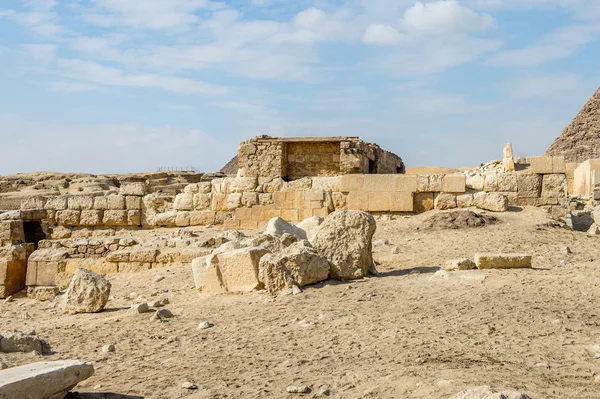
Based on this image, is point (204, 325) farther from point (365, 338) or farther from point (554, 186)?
point (554, 186)

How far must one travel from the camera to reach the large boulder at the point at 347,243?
7.10 meters

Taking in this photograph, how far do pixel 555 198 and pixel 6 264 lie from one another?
10787 millimetres

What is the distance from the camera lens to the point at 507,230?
1064 cm

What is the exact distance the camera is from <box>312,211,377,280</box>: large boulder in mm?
7098

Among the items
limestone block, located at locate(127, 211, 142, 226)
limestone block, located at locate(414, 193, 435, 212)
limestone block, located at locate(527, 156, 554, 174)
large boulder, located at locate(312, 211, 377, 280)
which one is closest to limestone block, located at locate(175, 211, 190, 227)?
limestone block, located at locate(127, 211, 142, 226)

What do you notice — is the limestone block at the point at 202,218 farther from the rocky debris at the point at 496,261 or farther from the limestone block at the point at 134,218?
the rocky debris at the point at 496,261

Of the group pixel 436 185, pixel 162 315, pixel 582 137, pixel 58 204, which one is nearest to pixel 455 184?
pixel 436 185

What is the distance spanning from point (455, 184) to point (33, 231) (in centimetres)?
995

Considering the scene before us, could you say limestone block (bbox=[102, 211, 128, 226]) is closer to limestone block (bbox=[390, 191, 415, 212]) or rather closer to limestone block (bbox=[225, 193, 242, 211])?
limestone block (bbox=[225, 193, 242, 211])

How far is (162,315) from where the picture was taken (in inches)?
251

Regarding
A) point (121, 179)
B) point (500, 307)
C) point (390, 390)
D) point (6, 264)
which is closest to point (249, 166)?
point (6, 264)

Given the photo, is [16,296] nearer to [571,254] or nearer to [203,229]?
[203,229]

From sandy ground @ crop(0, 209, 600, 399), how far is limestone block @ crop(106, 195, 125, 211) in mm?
5806

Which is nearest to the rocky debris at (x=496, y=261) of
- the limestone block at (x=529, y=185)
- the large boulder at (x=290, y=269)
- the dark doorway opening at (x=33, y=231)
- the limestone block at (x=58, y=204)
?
the large boulder at (x=290, y=269)
